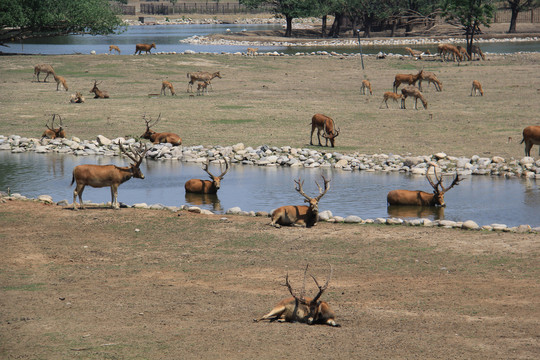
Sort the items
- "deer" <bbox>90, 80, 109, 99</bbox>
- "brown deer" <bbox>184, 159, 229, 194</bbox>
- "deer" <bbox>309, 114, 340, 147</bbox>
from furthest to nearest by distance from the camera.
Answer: "deer" <bbox>90, 80, 109, 99</bbox> → "deer" <bbox>309, 114, 340, 147</bbox> → "brown deer" <bbox>184, 159, 229, 194</bbox>

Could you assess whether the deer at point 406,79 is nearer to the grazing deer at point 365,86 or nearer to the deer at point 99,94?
the grazing deer at point 365,86

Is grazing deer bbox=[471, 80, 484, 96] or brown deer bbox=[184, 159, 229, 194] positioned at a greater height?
grazing deer bbox=[471, 80, 484, 96]

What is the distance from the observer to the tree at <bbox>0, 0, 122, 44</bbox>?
51.6 metres

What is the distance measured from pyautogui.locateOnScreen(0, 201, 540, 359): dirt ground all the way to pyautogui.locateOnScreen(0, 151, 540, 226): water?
7.46 ft

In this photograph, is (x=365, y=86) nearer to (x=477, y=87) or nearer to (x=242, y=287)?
(x=477, y=87)

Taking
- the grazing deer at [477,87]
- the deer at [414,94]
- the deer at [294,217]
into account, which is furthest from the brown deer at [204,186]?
the grazing deer at [477,87]

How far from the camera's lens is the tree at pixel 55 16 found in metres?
51.6

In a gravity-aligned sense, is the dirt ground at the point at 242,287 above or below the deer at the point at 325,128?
below

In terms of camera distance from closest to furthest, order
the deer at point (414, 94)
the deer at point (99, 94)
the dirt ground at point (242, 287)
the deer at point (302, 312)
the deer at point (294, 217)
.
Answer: the dirt ground at point (242, 287), the deer at point (302, 312), the deer at point (294, 217), the deer at point (414, 94), the deer at point (99, 94)

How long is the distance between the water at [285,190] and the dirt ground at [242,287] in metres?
2.27

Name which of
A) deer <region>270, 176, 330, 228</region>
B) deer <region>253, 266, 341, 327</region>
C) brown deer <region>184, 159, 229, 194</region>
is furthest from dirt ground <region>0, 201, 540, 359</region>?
brown deer <region>184, 159, 229, 194</region>

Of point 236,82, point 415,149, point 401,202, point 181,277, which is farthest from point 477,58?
point 181,277

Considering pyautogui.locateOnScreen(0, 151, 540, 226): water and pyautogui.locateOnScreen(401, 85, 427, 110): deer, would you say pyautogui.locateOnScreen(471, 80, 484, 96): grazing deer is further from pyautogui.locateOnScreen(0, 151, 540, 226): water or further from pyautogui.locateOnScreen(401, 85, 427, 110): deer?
pyautogui.locateOnScreen(0, 151, 540, 226): water

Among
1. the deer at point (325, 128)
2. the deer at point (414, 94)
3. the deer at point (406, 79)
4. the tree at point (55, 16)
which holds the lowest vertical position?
the deer at point (325, 128)
